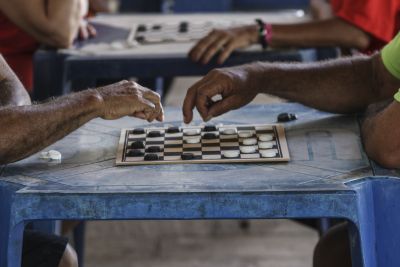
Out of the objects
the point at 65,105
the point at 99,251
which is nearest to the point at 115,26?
the point at 99,251

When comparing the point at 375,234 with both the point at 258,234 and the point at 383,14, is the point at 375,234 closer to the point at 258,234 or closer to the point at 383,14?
the point at 383,14

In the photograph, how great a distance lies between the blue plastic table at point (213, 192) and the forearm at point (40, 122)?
5 centimetres

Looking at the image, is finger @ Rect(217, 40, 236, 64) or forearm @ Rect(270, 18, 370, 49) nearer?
finger @ Rect(217, 40, 236, 64)

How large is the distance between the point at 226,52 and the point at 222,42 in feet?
0.12

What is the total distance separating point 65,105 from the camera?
1902 mm

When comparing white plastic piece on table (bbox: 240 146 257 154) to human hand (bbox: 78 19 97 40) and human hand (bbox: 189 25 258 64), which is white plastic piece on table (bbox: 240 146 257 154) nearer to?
human hand (bbox: 189 25 258 64)

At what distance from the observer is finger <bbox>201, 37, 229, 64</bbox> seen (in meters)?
2.90

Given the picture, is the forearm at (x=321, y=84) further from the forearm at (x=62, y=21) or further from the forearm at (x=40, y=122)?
the forearm at (x=62, y=21)

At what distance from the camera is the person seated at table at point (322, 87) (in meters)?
2.14

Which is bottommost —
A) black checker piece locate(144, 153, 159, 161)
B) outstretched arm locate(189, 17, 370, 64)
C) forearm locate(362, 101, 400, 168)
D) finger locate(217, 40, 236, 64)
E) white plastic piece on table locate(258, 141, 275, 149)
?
black checker piece locate(144, 153, 159, 161)

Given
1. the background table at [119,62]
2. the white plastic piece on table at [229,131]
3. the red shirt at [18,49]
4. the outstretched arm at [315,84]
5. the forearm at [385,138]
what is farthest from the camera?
the red shirt at [18,49]

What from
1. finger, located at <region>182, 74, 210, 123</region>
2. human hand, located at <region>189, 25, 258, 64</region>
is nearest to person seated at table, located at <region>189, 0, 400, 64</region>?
human hand, located at <region>189, 25, 258, 64</region>

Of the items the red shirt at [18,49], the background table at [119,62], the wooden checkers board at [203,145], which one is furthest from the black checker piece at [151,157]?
the red shirt at [18,49]

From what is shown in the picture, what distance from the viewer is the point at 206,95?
6.93 ft
